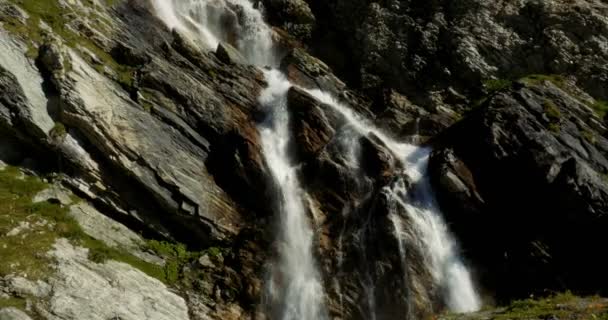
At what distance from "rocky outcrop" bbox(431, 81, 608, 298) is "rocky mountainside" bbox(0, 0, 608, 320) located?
0.22 ft

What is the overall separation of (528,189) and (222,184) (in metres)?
13.4

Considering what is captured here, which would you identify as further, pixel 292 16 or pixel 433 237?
pixel 292 16

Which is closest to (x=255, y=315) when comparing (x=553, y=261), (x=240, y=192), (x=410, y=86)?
(x=240, y=192)

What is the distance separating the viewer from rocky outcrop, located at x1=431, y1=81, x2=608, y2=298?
738 inches

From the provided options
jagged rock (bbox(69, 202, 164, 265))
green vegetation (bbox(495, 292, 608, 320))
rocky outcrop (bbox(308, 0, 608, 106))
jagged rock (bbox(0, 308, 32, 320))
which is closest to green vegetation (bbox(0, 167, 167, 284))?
jagged rock (bbox(69, 202, 164, 265))

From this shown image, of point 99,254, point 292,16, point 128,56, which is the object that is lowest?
point 99,254

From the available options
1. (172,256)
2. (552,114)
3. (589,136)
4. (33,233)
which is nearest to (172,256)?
(172,256)

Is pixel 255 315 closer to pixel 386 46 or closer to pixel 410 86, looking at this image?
pixel 410 86

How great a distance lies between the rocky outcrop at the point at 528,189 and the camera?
61.5 ft

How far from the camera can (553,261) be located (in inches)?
741

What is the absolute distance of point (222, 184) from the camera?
21.2 metres

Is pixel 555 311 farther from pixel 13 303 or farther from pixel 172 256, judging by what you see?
pixel 13 303

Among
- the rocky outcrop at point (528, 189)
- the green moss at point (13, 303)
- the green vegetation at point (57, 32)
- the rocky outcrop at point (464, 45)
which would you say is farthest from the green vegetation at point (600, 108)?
the green moss at point (13, 303)

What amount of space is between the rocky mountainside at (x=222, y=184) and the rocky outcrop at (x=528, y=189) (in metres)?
0.07
